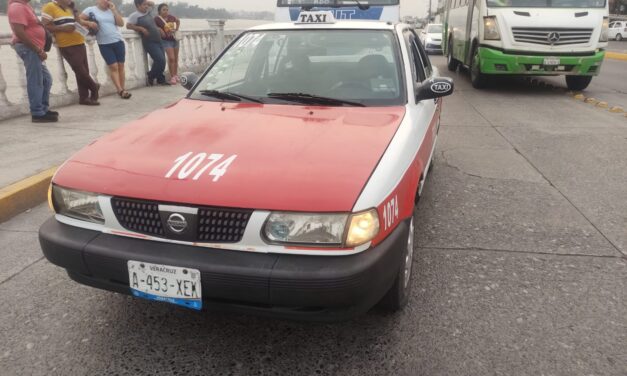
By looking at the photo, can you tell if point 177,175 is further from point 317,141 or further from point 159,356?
point 159,356

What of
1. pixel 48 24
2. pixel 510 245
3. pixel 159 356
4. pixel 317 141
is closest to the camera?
pixel 159 356

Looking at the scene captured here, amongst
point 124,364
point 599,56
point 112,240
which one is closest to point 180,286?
point 112,240

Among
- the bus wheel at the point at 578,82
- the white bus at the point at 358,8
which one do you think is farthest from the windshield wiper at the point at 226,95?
the bus wheel at the point at 578,82

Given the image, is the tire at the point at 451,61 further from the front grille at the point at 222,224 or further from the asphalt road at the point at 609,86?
the front grille at the point at 222,224

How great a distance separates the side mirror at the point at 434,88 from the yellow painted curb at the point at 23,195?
3.23 m

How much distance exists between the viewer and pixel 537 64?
9.61 meters

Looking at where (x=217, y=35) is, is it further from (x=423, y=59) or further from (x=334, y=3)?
(x=423, y=59)

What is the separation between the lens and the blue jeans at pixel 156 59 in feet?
31.9

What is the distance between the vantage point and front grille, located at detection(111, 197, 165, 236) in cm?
206

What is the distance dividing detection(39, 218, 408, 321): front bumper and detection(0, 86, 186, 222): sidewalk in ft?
7.24

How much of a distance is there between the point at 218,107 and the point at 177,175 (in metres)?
1.08

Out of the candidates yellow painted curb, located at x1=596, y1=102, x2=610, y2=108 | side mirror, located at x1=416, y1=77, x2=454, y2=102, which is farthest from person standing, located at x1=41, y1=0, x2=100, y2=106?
yellow painted curb, located at x1=596, y1=102, x2=610, y2=108

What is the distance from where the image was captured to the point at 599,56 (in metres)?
9.70

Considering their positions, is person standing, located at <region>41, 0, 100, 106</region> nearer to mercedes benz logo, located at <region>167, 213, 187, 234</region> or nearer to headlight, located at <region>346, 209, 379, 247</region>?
mercedes benz logo, located at <region>167, 213, 187, 234</region>
